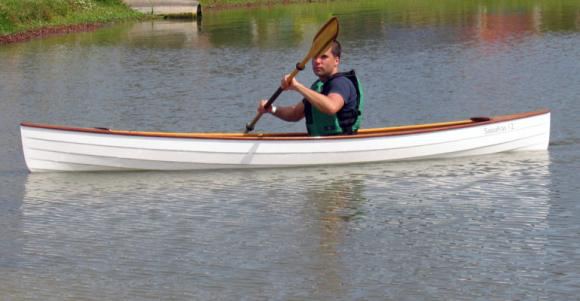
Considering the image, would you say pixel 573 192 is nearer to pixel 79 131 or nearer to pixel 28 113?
pixel 79 131

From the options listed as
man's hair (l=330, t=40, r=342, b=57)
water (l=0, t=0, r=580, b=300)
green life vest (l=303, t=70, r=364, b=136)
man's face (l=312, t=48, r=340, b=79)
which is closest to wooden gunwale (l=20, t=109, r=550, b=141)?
green life vest (l=303, t=70, r=364, b=136)

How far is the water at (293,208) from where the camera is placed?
40.9 ft

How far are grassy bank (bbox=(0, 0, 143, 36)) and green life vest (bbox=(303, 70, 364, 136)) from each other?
25.2 meters

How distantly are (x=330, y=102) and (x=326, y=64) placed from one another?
0.58m

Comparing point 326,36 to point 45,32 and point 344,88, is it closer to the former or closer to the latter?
point 344,88

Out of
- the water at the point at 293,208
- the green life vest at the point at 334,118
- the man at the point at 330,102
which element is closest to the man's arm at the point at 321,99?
the man at the point at 330,102

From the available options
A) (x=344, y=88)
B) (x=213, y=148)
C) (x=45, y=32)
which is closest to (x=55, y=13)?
(x=45, y=32)

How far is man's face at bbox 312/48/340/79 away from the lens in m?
17.9

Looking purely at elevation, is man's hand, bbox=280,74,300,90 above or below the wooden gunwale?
above

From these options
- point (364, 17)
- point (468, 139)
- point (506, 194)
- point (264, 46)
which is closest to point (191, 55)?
point (264, 46)

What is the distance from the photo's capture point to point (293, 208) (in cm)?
1603

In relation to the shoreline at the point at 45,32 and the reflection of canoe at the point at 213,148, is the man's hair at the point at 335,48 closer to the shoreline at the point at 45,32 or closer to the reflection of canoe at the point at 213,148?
the reflection of canoe at the point at 213,148

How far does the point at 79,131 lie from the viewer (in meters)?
18.0

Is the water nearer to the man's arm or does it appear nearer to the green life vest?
the green life vest
